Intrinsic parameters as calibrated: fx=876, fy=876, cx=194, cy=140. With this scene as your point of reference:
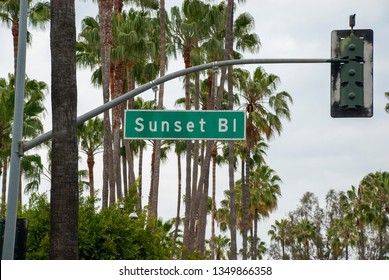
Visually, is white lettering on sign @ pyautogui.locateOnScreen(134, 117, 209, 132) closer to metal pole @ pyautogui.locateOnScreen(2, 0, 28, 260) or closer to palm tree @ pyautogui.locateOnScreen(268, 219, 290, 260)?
metal pole @ pyautogui.locateOnScreen(2, 0, 28, 260)

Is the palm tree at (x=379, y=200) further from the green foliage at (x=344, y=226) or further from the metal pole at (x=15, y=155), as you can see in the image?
the metal pole at (x=15, y=155)

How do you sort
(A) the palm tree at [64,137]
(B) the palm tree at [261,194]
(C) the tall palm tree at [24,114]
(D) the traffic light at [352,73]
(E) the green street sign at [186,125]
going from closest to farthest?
(D) the traffic light at [352,73]
(A) the palm tree at [64,137]
(E) the green street sign at [186,125]
(C) the tall palm tree at [24,114]
(B) the palm tree at [261,194]

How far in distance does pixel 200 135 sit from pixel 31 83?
31.4 m

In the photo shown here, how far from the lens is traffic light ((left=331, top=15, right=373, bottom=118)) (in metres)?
Result: 14.8

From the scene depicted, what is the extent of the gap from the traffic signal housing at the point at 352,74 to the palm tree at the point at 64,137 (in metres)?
4.62

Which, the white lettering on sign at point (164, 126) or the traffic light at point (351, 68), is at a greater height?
the traffic light at point (351, 68)

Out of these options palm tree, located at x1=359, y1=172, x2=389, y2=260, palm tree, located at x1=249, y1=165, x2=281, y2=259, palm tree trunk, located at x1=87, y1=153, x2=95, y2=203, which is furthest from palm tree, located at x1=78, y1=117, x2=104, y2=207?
palm tree, located at x1=359, y1=172, x2=389, y2=260

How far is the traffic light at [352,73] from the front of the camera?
1480 centimetres

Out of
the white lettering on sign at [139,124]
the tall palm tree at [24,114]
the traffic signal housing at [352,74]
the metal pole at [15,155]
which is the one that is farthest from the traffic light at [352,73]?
the tall palm tree at [24,114]

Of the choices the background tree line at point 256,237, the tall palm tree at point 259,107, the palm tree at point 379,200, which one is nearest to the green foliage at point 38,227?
the background tree line at point 256,237

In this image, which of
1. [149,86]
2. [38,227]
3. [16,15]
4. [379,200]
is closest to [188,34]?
[16,15]

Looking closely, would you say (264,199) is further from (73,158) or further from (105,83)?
(73,158)

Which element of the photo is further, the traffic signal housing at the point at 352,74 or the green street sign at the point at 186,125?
the green street sign at the point at 186,125

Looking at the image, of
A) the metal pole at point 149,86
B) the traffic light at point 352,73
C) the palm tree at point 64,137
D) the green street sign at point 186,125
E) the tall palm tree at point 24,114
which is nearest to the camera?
the traffic light at point 352,73
